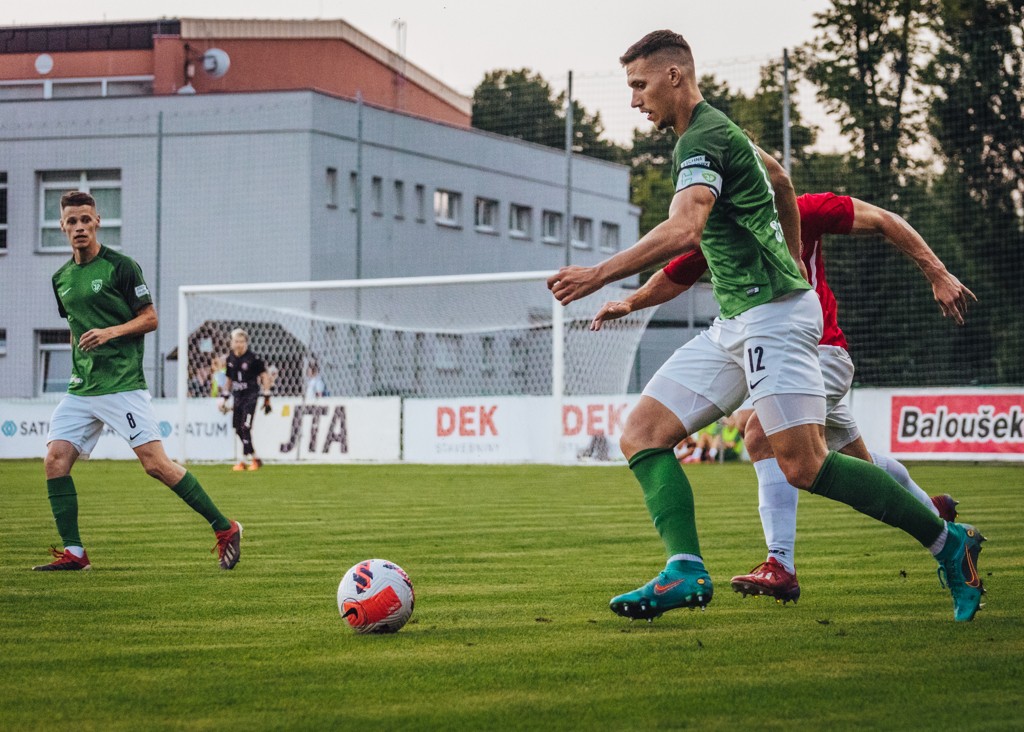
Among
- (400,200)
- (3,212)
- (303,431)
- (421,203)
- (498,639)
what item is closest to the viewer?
(498,639)

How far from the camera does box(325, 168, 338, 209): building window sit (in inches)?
1357

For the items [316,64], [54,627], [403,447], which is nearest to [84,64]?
[316,64]

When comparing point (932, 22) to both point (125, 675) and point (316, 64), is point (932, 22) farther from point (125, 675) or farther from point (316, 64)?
point (125, 675)

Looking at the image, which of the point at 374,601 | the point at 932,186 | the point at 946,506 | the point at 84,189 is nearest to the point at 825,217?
the point at 946,506

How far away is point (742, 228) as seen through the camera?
5.81 m

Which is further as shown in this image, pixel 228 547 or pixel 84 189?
pixel 84 189

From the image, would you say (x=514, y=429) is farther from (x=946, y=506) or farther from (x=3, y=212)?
(x=3, y=212)

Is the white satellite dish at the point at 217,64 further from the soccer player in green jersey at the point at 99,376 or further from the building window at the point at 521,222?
the soccer player in green jersey at the point at 99,376

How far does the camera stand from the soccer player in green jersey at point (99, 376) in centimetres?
859

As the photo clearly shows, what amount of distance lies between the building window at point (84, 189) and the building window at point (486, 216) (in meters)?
9.51

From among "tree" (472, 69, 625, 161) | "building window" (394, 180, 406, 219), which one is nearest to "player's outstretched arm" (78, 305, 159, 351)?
"tree" (472, 69, 625, 161)

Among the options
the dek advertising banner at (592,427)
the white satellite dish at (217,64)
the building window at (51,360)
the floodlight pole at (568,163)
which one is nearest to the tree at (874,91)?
the floodlight pole at (568,163)

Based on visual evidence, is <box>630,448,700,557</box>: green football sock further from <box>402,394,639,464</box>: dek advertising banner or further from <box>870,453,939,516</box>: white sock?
<box>402,394,639,464</box>: dek advertising banner

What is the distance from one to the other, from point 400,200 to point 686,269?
30.0 m
